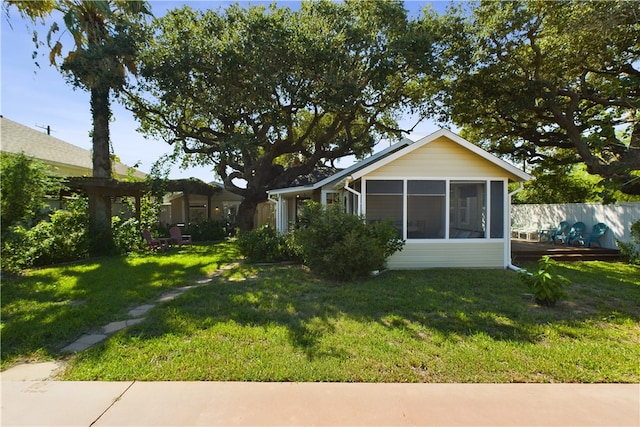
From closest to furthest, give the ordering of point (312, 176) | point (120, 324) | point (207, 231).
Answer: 1. point (120, 324)
2. point (207, 231)
3. point (312, 176)

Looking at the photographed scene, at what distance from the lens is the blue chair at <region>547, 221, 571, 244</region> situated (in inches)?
591

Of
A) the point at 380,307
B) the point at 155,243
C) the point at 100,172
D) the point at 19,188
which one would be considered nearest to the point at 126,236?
the point at 155,243

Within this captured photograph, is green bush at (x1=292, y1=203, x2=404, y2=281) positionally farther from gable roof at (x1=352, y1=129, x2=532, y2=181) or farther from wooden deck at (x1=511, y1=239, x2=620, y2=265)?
wooden deck at (x1=511, y1=239, x2=620, y2=265)

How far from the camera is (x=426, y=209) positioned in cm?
1009

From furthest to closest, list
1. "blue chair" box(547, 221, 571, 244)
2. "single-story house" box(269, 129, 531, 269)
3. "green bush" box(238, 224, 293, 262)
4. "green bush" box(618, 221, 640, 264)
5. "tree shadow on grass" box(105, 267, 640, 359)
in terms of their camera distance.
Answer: "blue chair" box(547, 221, 571, 244)
"green bush" box(618, 221, 640, 264)
"green bush" box(238, 224, 293, 262)
"single-story house" box(269, 129, 531, 269)
"tree shadow on grass" box(105, 267, 640, 359)

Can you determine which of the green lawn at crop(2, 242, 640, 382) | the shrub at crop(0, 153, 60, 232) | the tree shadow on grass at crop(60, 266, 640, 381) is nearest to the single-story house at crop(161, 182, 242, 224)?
the shrub at crop(0, 153, 60, 232)

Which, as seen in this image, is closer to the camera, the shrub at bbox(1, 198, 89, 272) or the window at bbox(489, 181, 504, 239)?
the shrub at bbox(1, 198, 89, 272)

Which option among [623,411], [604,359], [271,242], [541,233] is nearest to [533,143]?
[541,233]

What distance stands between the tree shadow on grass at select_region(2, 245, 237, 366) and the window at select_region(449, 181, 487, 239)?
23.8ft

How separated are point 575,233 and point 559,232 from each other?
98cm

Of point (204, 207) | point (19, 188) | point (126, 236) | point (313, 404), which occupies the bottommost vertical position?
point (313, 404)

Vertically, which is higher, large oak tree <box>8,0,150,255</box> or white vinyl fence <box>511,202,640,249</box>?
large oak tree <box>8,0,150,255</box>

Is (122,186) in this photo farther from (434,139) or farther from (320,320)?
(434,139)

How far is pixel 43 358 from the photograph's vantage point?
4051 mm
